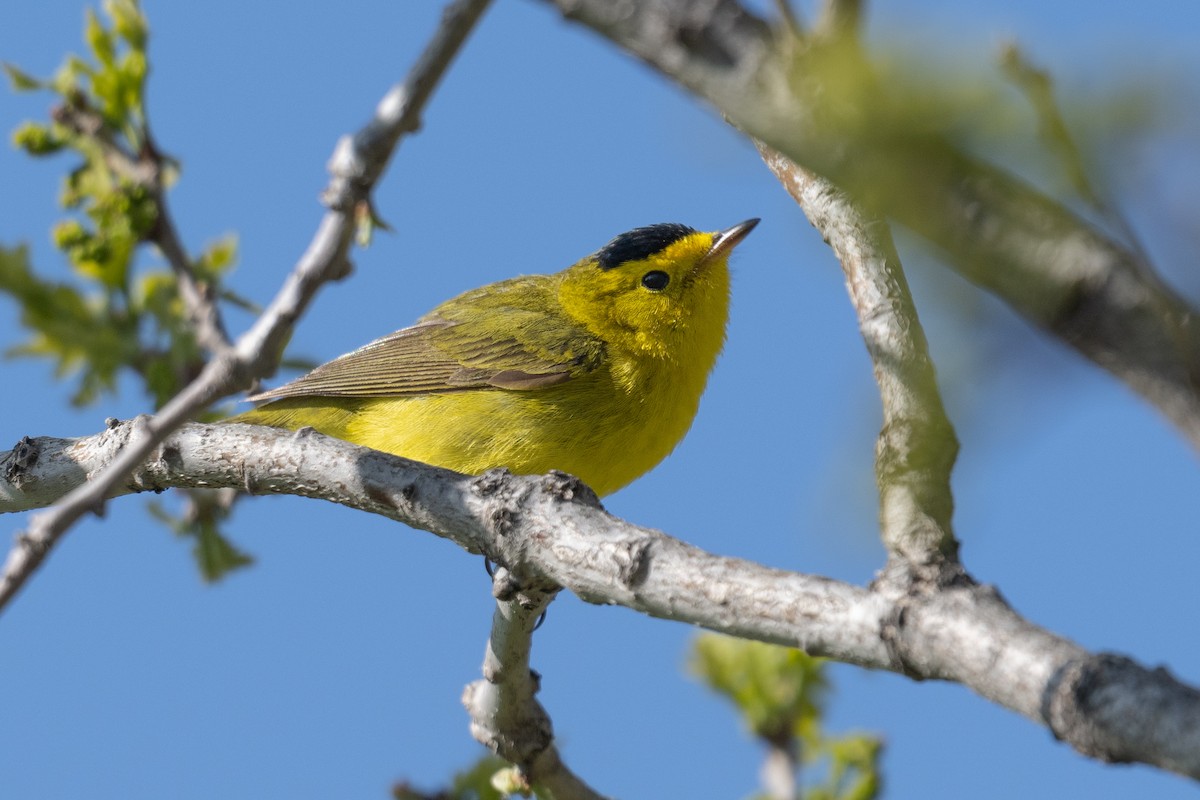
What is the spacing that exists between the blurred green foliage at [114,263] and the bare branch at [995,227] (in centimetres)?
406

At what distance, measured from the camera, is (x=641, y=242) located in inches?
257

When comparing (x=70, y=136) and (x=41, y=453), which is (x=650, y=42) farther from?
(x=70, y=136)

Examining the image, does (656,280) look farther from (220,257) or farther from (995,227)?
(995,227)

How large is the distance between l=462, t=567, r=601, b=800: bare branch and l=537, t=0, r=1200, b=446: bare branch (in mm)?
3156

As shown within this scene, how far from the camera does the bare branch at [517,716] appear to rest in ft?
14.3

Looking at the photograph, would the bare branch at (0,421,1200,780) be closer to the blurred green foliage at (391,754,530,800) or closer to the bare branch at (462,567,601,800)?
the bare branch at (462,567,601,800)

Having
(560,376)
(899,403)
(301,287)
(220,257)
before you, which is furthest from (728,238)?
(301,287)

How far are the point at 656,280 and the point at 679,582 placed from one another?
3.85 meters

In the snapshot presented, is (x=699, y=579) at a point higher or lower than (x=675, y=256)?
lower

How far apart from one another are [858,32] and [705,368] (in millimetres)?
4851

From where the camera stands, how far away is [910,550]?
2.34 meters

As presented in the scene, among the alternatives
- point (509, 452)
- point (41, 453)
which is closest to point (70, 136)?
point (41, 453)

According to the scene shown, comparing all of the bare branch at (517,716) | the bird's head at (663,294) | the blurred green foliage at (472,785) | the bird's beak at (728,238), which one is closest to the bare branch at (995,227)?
the bare branch at (517,716)

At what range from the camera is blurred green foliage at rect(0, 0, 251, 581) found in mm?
5027
